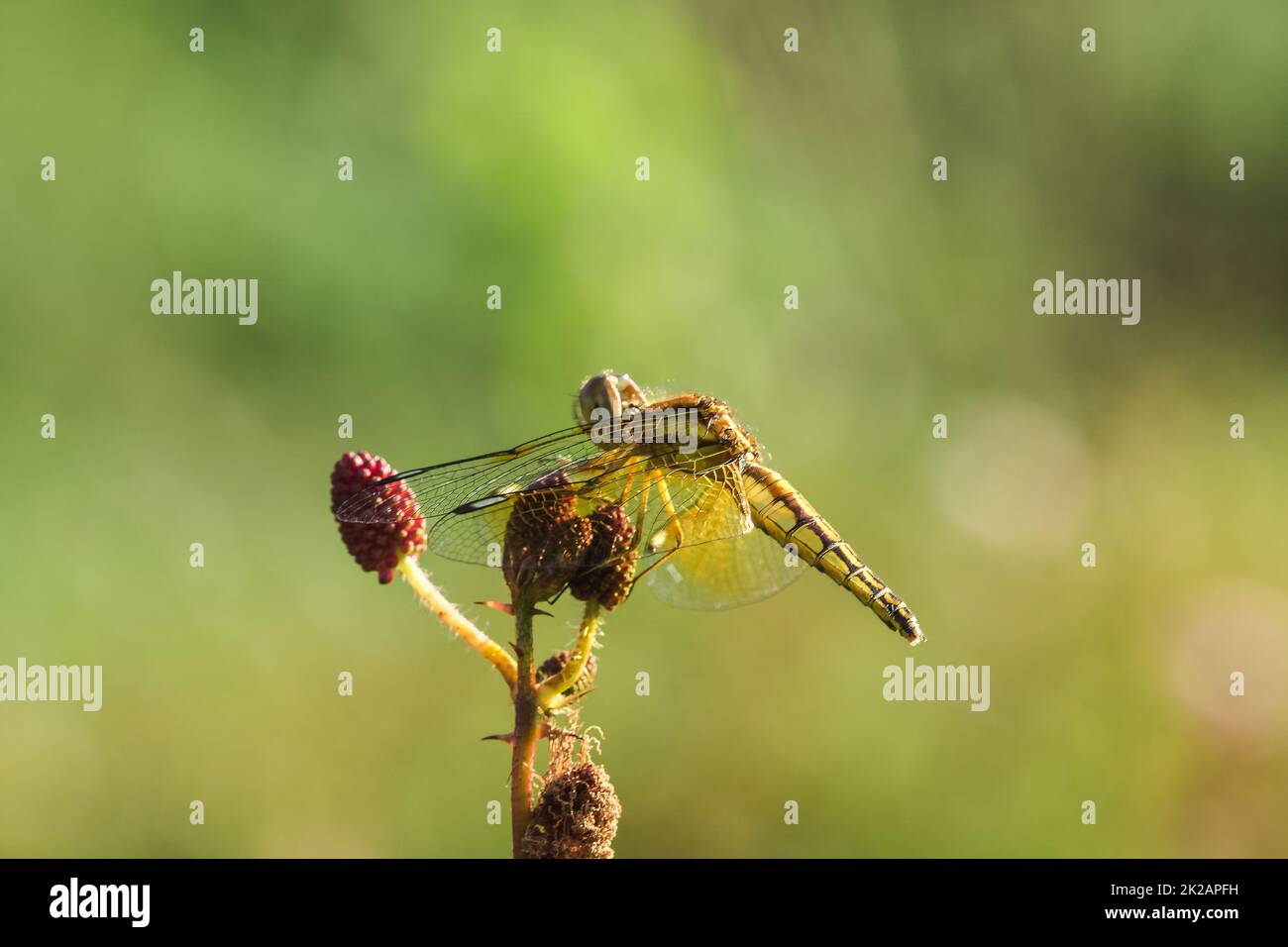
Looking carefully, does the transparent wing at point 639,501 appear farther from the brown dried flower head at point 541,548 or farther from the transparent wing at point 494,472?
the brown dried flower head at point 541,548

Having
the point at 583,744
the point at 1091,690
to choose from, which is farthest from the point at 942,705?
the point at 583,744

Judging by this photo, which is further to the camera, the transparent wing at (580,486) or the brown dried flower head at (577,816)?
the transparent wing at (580,486)

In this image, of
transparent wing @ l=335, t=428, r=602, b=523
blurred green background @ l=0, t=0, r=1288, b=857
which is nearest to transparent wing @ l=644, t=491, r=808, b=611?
transparent wing @ l=335, t=428, r=602, b=523

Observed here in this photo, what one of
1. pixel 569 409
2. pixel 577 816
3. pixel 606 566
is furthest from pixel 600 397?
pixel 569 409

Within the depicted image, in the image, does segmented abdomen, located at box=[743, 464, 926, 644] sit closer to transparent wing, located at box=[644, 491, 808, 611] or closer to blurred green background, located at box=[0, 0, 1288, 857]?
transparent wing, located at box=[644, 491, 808, 611]

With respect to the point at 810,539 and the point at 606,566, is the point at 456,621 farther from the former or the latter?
the point at 810,539

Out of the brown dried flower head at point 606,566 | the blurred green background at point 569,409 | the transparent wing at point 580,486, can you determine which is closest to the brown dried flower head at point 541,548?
the brown dried flower head at point 606,566

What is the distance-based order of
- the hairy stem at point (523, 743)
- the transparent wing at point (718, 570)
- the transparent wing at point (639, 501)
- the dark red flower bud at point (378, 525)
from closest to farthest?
the hairy stem at point (523, 743) < the dark red flower bud at point (378, 525) < the transparent wing at point (639, 501) < the transparent wing at point (718, 570)
